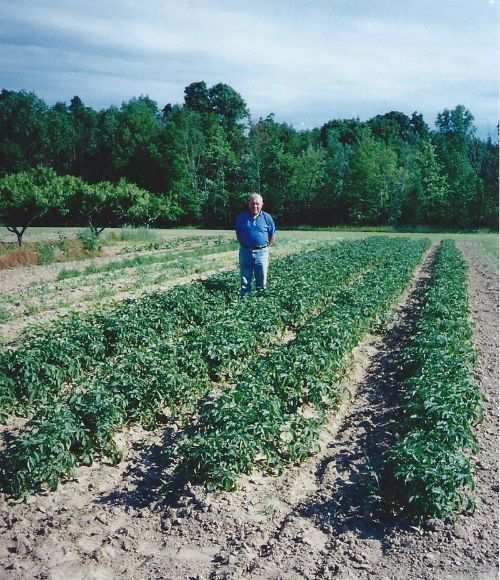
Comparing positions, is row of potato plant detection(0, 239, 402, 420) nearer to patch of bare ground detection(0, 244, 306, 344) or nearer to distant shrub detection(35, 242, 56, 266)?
patch of bare ground detection(0, 244, 306, 344)

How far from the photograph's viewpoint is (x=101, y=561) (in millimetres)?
3748

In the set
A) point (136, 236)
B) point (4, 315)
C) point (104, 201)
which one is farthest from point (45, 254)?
point (136, 236)

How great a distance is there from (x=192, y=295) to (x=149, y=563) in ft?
23.0

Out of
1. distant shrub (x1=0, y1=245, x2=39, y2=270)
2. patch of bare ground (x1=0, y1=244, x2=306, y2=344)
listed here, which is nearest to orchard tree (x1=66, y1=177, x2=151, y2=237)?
distant shrub (x1=0, y1=245, x2=39, y2=270)

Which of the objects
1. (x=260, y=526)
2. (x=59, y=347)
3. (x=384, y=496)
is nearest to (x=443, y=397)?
(x=384, y=496)

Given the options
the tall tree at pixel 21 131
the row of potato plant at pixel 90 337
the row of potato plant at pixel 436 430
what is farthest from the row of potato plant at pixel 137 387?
the tall tree at pixel 21 131

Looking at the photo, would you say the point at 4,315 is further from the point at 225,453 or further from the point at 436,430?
the point at 436,430

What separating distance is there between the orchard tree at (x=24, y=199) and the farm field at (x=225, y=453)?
15.8m

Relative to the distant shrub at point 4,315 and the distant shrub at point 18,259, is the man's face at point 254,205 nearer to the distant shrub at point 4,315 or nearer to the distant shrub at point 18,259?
the distant shrub at point 4,315

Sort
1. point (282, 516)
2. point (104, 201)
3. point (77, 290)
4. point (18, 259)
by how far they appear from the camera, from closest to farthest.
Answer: point (282, 516), point (77, 290), point (18, 259), point (104, 201)

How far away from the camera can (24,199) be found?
22719 mm

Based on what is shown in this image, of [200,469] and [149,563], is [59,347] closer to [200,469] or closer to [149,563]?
[200,469]

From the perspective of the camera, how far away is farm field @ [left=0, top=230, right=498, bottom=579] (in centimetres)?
385

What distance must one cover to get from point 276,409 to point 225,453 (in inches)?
35.9
